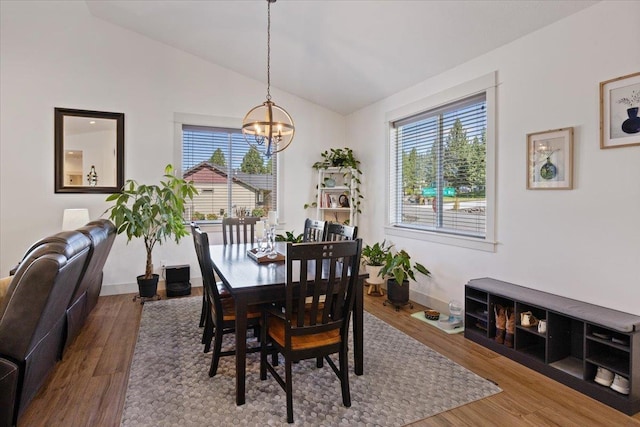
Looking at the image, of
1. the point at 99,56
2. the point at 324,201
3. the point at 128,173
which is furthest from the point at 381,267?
the point at 99,56

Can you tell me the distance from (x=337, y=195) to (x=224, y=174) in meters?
1.74

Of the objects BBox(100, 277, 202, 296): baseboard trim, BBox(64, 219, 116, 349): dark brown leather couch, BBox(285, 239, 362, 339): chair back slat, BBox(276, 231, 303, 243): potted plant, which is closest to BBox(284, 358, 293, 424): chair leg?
BBox(285, 239, 362, 339): chair back slat

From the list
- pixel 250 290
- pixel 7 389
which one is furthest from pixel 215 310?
pixel 7 389

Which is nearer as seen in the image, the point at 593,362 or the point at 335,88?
the point at 593,362

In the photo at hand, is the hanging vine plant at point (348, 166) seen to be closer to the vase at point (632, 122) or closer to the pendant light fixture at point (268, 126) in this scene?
the pendant light fixture at point (268, 126)

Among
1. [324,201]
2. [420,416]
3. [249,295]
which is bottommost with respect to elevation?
[420,416]

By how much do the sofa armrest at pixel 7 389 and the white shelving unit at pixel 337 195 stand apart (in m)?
4.10

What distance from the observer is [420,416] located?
205 centimetres

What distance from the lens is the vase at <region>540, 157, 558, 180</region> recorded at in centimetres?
278

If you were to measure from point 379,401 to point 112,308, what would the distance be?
10.9ft

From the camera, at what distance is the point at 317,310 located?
2.09 meters

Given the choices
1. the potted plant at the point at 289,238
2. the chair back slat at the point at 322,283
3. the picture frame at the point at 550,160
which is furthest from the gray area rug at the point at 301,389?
the potted plant at the point at 289,238

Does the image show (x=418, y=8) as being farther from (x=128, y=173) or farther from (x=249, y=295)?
(x=128, y=173)

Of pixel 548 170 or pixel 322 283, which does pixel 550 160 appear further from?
pixel 322 283
